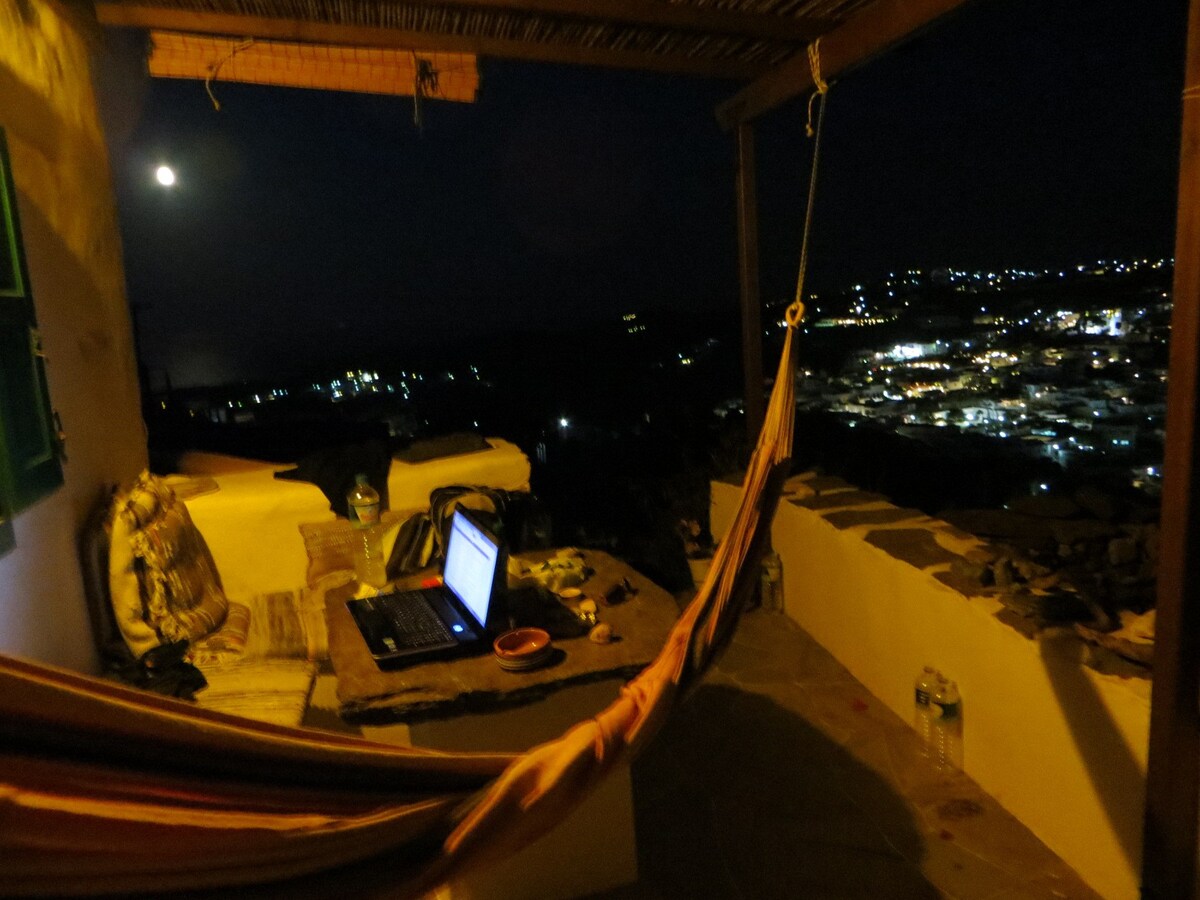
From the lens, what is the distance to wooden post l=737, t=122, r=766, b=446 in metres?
3.34

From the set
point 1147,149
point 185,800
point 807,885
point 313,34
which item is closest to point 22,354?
point 313,34

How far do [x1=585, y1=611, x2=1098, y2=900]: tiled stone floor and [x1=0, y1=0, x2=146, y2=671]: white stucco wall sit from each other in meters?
1.68

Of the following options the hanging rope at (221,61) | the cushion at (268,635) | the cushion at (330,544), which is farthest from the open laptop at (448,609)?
the hanging rope at (221,61)

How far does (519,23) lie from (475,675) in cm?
209

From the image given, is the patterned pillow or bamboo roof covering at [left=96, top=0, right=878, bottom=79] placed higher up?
bamboo roof covering at [left=96, top=0, right=878, bottom=79]

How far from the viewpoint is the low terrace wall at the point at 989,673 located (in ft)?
5.97

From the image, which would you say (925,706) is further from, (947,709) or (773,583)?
(773,583)

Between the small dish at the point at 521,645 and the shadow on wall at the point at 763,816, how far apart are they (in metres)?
0.63

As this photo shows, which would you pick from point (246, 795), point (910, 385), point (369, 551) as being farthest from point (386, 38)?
point (910, 385)

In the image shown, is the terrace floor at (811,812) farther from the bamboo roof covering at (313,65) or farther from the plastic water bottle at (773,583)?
the bamboo roof covering at (313,65)

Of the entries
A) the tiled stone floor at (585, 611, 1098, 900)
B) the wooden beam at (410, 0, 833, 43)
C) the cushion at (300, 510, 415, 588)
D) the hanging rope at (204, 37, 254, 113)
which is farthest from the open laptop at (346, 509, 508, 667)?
the hanging rope at (204, 37, 254, 113)

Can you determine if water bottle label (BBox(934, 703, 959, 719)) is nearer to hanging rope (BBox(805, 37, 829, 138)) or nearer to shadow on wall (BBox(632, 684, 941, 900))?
shadow on wall (BBox(632, 684, 941, 900))

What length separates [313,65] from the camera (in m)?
2.74

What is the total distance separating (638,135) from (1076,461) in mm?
6152
